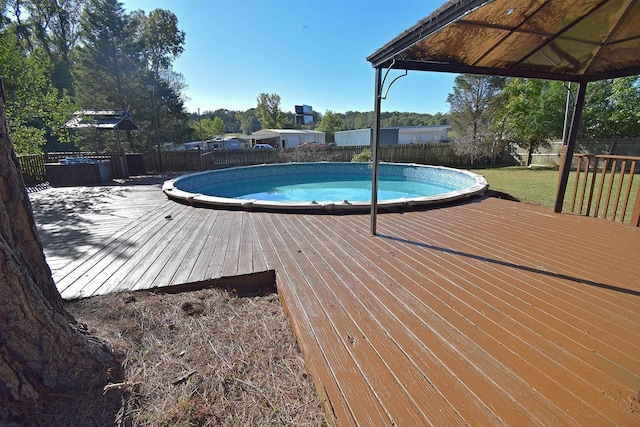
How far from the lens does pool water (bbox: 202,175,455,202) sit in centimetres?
934

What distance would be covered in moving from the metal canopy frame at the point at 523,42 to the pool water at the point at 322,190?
5.48 metres

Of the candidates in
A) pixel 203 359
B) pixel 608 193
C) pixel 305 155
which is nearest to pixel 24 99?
pixel 203 359

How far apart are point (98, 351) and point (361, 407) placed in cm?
147

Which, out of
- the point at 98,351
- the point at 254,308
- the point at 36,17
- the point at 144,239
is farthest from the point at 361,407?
the point at 36,17

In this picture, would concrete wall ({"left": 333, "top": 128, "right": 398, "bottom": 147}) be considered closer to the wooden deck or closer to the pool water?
the pool water

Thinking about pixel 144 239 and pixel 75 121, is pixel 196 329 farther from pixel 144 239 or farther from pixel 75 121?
pixel 75 121

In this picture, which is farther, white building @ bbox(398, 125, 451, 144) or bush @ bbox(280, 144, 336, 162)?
white building @ bbox(398, 125, 451, 144)

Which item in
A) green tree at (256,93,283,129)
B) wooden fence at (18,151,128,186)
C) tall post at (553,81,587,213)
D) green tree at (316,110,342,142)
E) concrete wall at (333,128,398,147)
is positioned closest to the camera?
tall post at (553,81,587,213)

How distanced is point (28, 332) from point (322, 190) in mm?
9426

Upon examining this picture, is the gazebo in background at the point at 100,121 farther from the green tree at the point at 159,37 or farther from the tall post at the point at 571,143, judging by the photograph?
the tall post at the point at 571,143

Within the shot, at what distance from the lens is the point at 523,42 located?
10.8 ft

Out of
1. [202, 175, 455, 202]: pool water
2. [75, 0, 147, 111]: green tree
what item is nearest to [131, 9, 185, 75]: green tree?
[75, 0, 147, 111]: green tree

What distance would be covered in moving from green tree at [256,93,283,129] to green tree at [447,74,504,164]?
3350 centimetres

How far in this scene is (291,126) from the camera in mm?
49906
